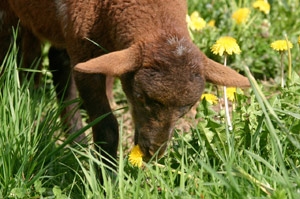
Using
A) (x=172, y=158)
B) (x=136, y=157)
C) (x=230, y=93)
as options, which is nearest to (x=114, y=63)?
(x=136, y=157)

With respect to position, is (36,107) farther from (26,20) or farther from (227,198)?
(227,198)

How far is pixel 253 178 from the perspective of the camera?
4336 millimetres

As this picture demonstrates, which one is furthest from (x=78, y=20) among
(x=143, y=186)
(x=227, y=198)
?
(x=227, y=198)

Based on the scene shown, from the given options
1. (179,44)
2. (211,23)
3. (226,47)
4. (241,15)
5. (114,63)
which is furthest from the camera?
(211,23)

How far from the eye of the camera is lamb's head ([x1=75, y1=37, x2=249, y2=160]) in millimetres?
4820

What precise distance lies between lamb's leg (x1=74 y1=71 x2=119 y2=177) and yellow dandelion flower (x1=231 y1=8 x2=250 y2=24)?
2.29 metres

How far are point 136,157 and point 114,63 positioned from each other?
25.9 inches

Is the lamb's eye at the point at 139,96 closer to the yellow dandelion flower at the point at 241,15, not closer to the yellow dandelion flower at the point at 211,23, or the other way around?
the yellow dandelion flower at the point at 241,15

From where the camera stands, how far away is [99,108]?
5.70m

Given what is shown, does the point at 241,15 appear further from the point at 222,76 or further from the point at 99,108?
the point at 222,76

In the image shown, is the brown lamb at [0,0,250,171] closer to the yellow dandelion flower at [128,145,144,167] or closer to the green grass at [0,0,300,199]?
the yellow dandelion flower at [128,145,144,167]

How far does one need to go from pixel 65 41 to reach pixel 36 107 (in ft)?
1.83

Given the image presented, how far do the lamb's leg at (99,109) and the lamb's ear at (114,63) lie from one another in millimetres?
740

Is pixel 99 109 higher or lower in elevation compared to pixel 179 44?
lower
